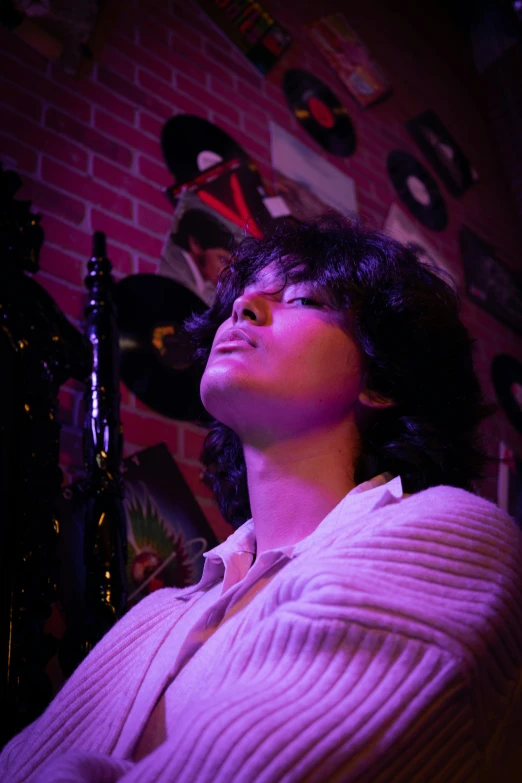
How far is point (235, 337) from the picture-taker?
1.24m

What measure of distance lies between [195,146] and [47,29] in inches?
20.9

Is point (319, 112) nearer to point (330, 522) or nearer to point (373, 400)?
point (373, 400)

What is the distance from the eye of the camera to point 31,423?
127 cm

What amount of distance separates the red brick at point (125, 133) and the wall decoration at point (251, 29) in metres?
0.78

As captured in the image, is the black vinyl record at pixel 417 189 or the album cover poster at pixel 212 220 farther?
the black vinyl record at pixel 417 189

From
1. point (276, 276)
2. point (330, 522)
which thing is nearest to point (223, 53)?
point (276, 276)

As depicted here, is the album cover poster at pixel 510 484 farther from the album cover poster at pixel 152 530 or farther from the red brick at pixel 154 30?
the red brick at pixel 154 30

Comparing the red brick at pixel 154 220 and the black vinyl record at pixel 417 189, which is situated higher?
the black vinyl record at pixel 417 189

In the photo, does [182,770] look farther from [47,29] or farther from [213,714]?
[47,29]

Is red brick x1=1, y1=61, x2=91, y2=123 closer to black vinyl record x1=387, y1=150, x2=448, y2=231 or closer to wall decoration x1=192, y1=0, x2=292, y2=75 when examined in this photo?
wall decoration x1=192, y1=0, x2=292, y2=75

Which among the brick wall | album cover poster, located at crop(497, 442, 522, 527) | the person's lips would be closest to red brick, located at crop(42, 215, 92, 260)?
the brick wall

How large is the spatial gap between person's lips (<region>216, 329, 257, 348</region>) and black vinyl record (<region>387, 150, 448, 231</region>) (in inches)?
79.4

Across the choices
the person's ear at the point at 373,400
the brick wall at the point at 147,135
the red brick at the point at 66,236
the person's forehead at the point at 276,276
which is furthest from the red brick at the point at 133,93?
the person's ear at the point at 373,400

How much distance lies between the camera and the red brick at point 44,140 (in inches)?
66.5
